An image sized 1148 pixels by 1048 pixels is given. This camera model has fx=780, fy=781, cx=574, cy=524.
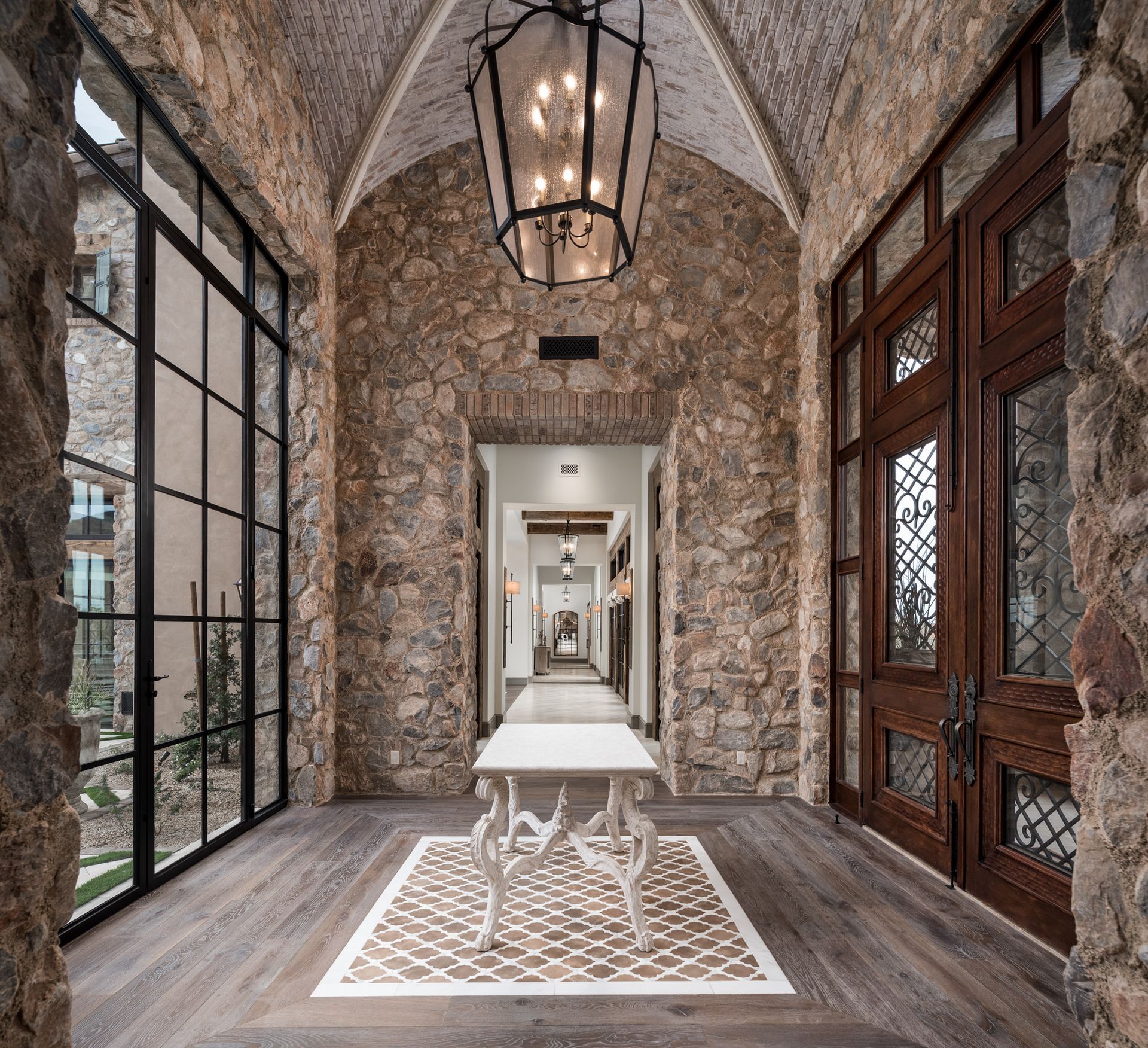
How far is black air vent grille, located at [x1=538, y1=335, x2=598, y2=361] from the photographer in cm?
520

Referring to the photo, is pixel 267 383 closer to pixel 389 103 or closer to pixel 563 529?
pixel 389 103

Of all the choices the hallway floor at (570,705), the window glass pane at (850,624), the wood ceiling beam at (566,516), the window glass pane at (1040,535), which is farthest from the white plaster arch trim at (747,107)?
the wood ceiling beam at (566,516)

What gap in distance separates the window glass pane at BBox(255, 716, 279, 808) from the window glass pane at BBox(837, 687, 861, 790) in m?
3.31

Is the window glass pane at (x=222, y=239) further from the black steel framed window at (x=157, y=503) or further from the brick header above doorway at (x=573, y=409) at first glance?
the brick header above doorway at (x=573, y=409)

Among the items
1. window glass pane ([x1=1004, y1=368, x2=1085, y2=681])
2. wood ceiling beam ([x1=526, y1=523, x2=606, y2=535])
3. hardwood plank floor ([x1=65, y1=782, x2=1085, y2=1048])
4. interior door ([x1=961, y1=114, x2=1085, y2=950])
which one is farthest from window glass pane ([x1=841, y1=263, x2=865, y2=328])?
wood ceiling beam ([x1=526, y1=523, x2=606, y2=535])

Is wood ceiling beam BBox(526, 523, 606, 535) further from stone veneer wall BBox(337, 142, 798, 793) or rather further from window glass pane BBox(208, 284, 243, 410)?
window glass pane BBox(208, 284, 243, 410)

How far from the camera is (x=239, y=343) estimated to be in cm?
414

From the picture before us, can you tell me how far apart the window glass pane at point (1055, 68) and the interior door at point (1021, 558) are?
0.14 meters

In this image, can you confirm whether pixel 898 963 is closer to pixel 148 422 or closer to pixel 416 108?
pixel 148 422

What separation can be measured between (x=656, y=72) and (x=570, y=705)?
8.44 metres

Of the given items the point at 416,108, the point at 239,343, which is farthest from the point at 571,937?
the point at 416,108

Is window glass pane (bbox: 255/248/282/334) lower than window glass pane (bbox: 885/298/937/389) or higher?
higher

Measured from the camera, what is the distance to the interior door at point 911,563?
339cm

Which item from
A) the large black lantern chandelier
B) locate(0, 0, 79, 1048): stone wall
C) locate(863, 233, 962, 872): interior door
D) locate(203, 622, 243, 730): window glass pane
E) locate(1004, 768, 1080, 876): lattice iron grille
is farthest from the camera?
locate(203, 622, 243, 730): window glass pane
